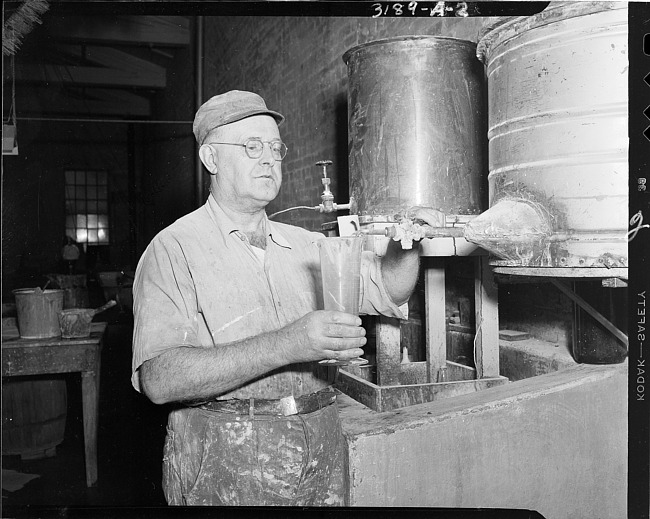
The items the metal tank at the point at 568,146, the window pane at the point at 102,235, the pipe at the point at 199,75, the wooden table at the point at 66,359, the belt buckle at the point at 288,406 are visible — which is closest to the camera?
the metal tank at the point at 568,146

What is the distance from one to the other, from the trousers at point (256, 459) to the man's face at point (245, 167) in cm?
71

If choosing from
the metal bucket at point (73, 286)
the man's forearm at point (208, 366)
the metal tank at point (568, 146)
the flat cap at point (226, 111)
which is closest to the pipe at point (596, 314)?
the metal tank at point (568, 146)

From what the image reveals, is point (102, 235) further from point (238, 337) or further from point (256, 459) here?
point (256, 459)

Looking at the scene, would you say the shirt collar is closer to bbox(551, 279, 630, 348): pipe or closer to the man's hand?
the man's hand

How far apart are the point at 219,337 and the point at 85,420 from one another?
1.26m

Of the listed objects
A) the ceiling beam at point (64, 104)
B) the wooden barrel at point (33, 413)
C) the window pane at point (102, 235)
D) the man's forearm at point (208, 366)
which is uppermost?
the ceiling beam at point (64, 104)

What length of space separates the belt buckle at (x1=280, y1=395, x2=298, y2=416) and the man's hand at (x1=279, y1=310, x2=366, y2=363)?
240 millimetres

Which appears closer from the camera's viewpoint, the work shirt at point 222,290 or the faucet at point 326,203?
the work shirt at point 222,290

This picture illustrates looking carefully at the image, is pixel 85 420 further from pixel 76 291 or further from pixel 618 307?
pixel 618 307

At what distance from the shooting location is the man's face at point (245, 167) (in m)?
1.85

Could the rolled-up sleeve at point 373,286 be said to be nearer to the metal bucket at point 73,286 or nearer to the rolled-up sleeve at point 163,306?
the rolled-up sleeve at point 163,306

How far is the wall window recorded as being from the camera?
2115 mm

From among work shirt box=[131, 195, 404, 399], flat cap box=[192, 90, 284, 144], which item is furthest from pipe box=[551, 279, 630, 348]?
flat cap box=[192, 90, 284, 144]

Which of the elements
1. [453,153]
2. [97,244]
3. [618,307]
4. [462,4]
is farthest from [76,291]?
[618,307]
